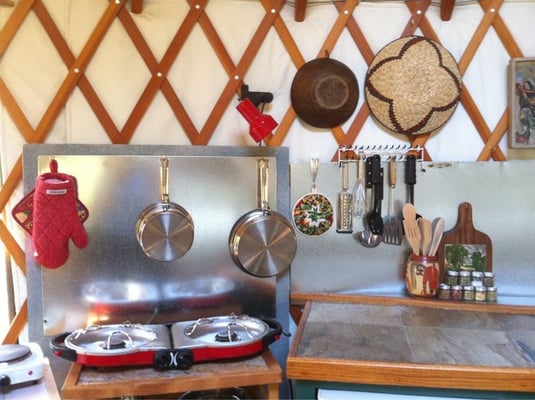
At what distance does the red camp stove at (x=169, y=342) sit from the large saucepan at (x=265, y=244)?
16 cm

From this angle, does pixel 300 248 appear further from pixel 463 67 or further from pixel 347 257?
pixel 463 67

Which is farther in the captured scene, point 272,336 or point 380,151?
point 380,151

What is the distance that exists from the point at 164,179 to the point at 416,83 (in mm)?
858

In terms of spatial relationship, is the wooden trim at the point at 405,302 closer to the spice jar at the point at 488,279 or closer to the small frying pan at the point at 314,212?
the spice jar at the point at 488,279

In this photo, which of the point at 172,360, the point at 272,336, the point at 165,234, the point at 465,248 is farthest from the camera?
the point at 465,248

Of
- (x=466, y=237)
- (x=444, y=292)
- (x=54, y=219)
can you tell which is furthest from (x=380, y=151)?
(x=54, y=219)

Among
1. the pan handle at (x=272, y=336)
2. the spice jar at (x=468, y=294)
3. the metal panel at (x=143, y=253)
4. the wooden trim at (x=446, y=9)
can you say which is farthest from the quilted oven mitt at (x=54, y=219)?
the wooden trim at (x=446, y=9)

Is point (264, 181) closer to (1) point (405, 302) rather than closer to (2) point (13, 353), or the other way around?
(1) point (405, 302)

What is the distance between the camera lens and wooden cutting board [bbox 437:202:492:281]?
1360 millimetres

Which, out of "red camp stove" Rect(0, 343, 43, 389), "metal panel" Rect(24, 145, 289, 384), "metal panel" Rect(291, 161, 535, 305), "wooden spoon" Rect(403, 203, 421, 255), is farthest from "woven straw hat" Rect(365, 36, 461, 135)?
"red camp stove" Rect(0, 343, 43, 389)

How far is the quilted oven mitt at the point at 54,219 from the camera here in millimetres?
1135

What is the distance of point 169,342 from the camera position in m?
1.09

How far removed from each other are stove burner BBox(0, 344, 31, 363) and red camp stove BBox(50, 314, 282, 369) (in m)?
0.08

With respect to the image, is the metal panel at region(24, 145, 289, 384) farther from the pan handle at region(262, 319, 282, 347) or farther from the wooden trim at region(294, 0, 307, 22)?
the wooden trim at region(294, 0, 307, 22)
